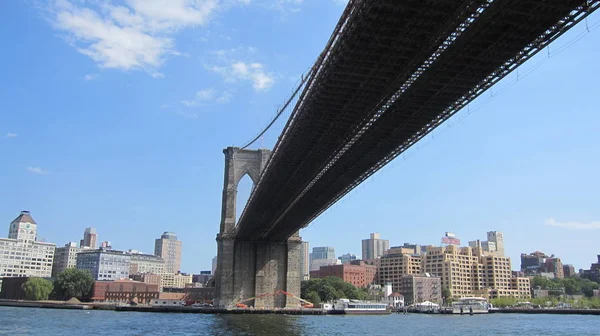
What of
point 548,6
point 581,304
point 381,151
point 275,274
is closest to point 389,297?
point 581,304

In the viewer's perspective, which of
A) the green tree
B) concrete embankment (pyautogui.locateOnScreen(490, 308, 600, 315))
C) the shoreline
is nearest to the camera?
the shoreline

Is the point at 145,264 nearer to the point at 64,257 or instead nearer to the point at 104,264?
the point at 64,257

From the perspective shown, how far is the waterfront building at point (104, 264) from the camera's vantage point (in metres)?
137

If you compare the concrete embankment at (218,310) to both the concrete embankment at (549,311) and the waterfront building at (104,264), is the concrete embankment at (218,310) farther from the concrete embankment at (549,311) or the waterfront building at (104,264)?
the waterfront building at (104,264)

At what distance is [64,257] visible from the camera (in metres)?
150

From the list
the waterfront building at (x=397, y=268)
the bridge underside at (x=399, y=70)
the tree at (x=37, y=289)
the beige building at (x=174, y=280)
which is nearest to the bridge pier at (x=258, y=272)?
the bridge underside at (x=399, y=70)

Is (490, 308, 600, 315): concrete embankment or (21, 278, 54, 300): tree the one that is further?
(21, 278, 54, 300): tree

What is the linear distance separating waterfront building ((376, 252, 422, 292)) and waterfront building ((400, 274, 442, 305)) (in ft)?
32.3

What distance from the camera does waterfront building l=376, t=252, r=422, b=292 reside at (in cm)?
12256

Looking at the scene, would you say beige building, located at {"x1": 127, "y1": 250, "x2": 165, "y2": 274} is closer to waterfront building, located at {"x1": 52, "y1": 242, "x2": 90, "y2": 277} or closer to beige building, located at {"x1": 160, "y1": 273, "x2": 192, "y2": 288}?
beige building, located at {"x1": 160, "y1": 273, "x2": 192, "y2": 288}

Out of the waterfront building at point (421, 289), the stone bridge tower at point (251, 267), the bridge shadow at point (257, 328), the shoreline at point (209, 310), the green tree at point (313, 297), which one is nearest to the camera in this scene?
the bridge shadow at point (257, 328)

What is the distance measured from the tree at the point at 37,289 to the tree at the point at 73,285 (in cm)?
201

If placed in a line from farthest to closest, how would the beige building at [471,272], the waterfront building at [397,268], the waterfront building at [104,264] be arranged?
1. the waterfront building at [104,264]
2. the waterfront building at [397,268]
3. the beige building at [471,272]

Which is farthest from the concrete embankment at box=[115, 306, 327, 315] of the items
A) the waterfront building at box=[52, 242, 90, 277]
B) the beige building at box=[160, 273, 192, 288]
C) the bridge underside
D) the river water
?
the beige building at box=[160, 273, 192, 288]
